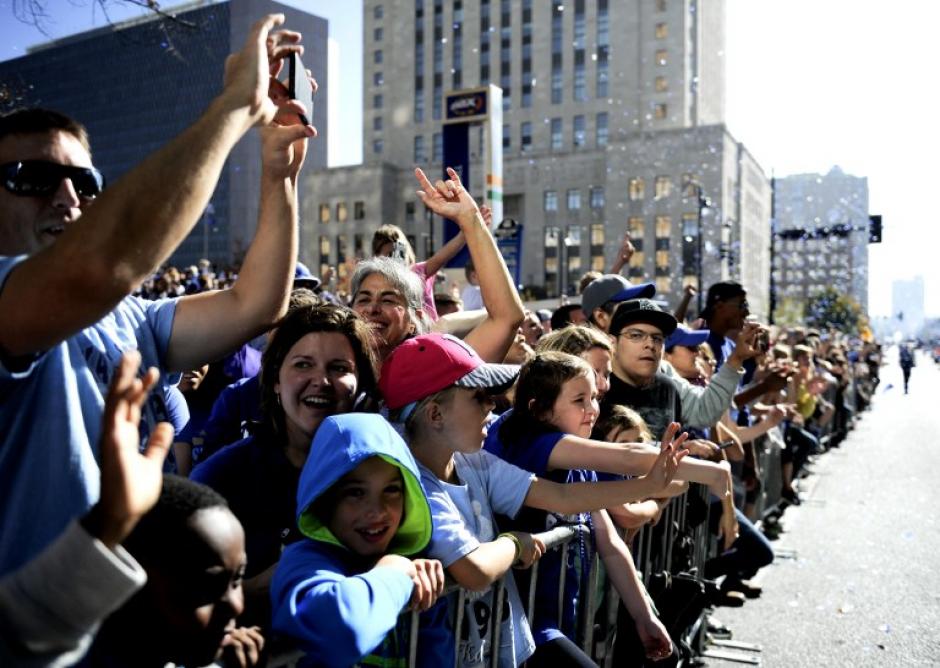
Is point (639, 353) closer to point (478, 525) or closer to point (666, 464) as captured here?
point (666, 464)

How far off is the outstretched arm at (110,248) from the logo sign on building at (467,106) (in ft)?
61.7

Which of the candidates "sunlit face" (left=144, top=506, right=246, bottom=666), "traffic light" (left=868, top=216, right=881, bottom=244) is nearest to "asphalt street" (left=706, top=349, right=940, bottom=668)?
"sunlit face" (left=144, top=506, right=246, bottom=666)

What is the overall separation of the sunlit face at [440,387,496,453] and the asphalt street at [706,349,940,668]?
2987 millimetres

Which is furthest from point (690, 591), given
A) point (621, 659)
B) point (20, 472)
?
point (20, 472)

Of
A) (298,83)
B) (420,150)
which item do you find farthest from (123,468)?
(420,150)

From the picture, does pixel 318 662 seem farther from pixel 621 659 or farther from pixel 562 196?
pixel 562 196

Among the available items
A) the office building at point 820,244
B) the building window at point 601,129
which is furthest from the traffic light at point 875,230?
the office building at point 820,244

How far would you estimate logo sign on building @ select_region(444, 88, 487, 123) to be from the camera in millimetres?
19609

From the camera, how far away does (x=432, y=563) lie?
2035mm

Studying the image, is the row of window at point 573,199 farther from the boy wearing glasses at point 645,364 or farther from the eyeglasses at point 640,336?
the eyeglasses at point 640,336

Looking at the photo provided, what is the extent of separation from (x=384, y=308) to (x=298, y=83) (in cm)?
168

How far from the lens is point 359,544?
198cm

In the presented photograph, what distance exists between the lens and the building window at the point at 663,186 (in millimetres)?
64000

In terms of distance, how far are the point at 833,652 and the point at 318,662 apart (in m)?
4.12
